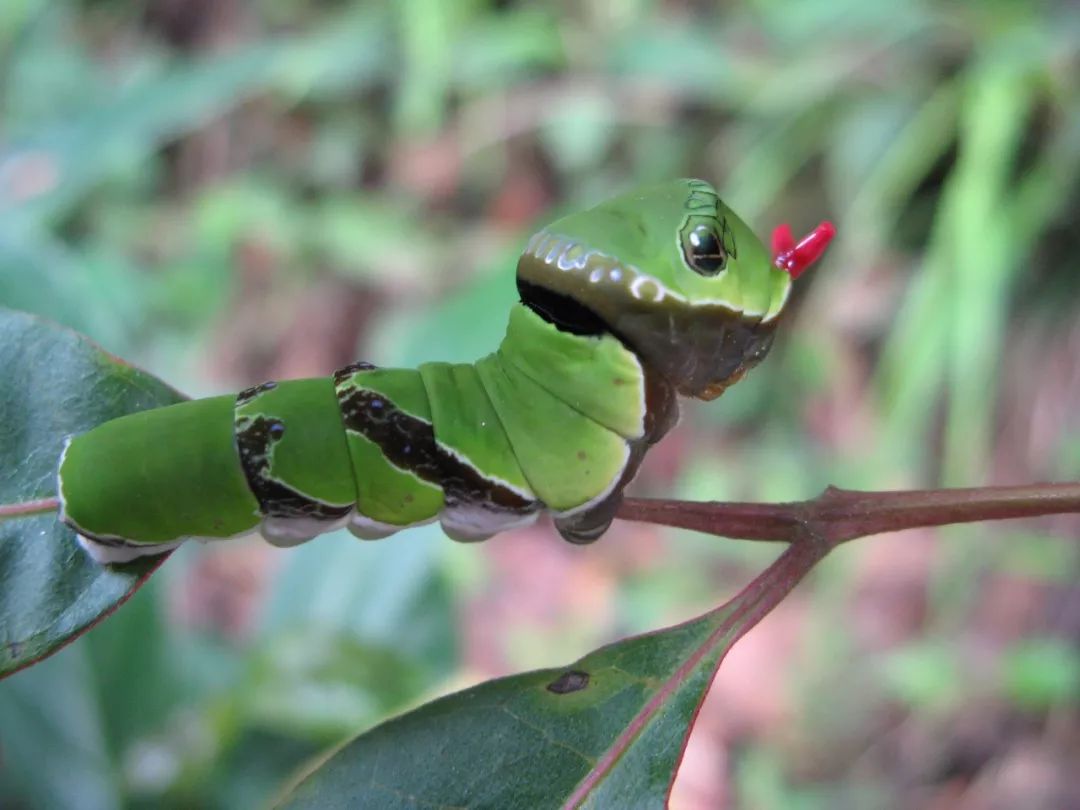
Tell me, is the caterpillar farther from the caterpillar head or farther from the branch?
the branch

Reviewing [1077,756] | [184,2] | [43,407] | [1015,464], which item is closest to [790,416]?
[1015,464]

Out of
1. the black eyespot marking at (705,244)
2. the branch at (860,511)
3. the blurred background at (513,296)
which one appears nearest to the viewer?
the branch at (860,511)

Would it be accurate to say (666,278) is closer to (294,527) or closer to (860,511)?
(860,511)

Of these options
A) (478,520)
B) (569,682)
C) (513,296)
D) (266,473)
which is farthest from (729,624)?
(513,296)

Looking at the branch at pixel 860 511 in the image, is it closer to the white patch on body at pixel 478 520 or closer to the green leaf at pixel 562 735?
the green leaf at pixel 562 735

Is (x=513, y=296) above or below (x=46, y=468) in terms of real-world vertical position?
below

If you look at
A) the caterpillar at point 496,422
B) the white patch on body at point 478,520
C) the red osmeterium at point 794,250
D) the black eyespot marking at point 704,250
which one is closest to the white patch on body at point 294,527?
the caterpillar at point 496,422
